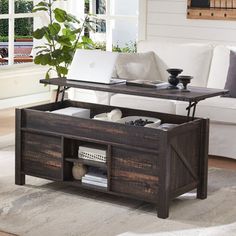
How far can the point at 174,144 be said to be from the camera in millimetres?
4109

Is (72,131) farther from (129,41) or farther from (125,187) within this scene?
(129,41)

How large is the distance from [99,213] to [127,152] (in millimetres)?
393

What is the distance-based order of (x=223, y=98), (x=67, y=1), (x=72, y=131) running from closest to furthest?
(x=72, y=131) < (x=223, y=98) < (x=67, y=1)

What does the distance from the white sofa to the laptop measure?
928 millimetres

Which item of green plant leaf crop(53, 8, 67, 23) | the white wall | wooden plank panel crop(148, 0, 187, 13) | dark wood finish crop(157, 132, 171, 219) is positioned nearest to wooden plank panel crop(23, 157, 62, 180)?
dark wood finish crop(157, 132, 171, 219)

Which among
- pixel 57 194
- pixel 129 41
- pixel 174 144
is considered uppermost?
pixel 129 41

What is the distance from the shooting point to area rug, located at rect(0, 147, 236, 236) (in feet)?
12.6

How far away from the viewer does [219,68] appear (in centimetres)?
595

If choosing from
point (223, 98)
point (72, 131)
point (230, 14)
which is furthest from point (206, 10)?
point (72, 131)

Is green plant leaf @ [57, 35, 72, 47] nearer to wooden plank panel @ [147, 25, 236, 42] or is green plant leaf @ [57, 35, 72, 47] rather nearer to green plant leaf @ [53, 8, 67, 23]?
green plant leaf @ [53, 8, 67, 23]

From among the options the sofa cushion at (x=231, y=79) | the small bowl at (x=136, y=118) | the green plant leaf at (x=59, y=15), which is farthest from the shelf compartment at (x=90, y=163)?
the green plant leaf at (x=59, y=15)

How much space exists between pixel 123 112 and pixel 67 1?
3.59 meters

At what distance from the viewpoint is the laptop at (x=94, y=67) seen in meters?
4.63

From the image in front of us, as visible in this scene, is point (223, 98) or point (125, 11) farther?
point (125, 11)
